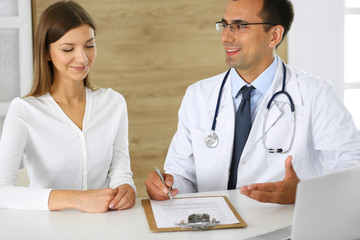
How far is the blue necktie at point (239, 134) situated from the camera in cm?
202

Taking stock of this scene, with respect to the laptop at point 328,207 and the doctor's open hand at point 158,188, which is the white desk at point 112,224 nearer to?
the doctor's open hand at point 158,188

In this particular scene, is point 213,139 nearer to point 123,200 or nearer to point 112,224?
point 123,200

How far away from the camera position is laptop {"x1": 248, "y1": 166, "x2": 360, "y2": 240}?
1.18 m

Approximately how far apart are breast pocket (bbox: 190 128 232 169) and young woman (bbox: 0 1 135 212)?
305 millimetres

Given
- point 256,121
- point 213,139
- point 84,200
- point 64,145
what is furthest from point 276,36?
point 84,200

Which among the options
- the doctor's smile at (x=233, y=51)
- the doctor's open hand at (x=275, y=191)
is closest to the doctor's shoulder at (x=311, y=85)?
the doctor's smile at (x=233, y=51)

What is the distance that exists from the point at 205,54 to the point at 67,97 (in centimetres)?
138

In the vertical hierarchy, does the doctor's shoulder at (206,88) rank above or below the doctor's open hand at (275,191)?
above

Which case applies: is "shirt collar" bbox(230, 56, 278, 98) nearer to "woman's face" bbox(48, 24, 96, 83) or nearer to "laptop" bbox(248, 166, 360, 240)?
"woman's face" bbox(48, 24, 96, 83)

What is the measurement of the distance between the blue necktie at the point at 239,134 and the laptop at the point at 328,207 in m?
0.73

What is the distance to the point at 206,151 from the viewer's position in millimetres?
2072

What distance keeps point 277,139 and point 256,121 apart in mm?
111

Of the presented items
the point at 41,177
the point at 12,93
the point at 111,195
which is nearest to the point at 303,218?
the point at 111,195

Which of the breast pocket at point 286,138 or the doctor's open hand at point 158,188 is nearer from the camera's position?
the doctor's open hand at point 158,188
